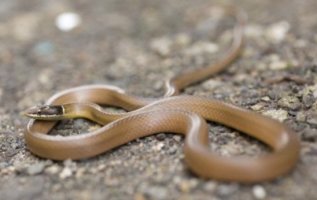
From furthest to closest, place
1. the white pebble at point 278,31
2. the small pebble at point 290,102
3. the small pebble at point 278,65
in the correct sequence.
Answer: the white pebble at point 278,31 < the small pebble at point 278,65 < the small pebble at point 290,102

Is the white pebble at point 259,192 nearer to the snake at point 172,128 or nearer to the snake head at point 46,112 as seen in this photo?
the snake at point 172,128

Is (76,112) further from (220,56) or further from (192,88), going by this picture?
(220,56)

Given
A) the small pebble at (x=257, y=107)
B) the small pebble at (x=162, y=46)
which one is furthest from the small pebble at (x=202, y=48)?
the small pebble at (x=257, y=107)

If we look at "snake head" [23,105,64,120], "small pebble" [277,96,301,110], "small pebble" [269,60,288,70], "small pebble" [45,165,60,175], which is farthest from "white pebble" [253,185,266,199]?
"small pebble" [269,60,288,70]

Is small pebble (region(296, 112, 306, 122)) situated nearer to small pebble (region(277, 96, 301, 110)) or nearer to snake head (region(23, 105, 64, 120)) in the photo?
small pebble (region(277, 96, 301, 110))

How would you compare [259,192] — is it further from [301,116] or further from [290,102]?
[290,102]
